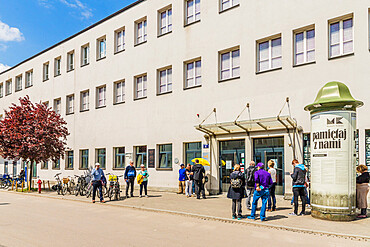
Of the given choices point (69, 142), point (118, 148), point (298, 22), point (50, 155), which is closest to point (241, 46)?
point (298, 22)

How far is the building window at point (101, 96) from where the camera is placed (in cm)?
2638

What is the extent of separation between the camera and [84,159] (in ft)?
91.1

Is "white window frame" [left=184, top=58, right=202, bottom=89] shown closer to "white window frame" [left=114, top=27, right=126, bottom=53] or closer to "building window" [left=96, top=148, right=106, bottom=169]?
"white window frame" [left=114, top=27, right=126, bottom=53]

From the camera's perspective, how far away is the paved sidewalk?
31.5ft

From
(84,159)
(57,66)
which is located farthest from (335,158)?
(57,66)

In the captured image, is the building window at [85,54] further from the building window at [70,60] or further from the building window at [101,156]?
the building window at [101,156]

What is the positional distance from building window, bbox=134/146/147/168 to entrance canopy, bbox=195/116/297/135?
5.39 metres

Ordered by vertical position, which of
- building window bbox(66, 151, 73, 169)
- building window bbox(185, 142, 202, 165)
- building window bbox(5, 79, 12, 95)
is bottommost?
building window bbox(66, 151, 73, 169)

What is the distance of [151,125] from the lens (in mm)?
21938

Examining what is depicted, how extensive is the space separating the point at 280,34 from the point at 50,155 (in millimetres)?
16730

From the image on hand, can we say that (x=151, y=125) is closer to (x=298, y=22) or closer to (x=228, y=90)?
(x=228, y=90)

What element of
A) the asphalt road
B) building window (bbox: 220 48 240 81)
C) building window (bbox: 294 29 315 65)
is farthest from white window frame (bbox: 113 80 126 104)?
the asphalt road

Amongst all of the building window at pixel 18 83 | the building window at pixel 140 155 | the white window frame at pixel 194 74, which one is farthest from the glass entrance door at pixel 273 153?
the building window at pixel 18 83

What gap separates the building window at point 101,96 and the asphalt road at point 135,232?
14461mm
